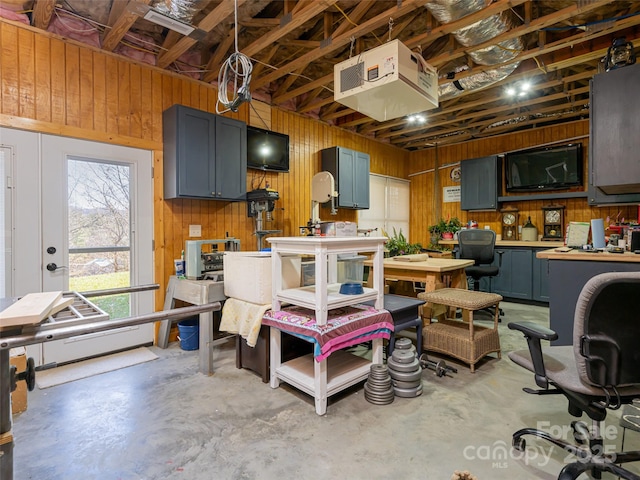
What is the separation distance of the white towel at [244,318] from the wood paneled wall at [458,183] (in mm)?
5250

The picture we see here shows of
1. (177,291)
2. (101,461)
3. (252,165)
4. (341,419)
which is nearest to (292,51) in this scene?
(252,165)

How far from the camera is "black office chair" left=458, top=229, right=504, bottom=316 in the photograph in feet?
15.0

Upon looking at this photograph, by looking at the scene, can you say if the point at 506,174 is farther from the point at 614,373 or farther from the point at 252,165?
the point at 614,373

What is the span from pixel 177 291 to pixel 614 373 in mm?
3380

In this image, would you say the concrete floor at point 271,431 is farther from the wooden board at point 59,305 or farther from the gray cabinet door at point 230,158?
the gray cabinet door at point 230,158

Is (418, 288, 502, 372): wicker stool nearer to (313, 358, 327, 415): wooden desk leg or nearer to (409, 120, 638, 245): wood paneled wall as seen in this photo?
(313, 358, 327, 415): wooden desk leg

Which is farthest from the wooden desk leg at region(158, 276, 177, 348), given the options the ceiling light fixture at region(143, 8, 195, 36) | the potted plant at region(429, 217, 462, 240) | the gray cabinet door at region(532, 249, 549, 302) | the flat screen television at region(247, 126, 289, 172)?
the gray cabinet door at region(532, 249, 549, 302)

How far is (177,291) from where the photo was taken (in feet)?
11.0

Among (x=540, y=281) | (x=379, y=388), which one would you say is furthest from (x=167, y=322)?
(x=540, y=281)

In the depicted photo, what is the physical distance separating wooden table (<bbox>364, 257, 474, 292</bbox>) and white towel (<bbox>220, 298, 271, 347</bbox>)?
1.53m

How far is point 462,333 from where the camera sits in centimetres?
291

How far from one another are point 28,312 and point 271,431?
143 cm

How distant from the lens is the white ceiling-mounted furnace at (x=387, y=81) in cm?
249

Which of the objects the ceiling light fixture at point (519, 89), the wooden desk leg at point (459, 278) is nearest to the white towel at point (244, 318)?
the wooden desk leg at point (459, 278)
